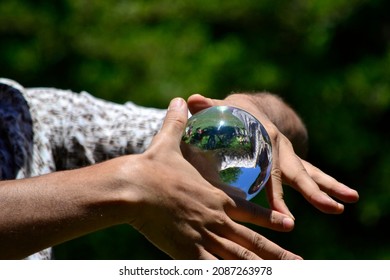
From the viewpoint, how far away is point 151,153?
1718mm

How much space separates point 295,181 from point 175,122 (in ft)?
1.16

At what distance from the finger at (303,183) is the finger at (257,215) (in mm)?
104

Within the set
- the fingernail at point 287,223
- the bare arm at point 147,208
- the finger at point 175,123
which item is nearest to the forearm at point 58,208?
the bare arm at point 147,208

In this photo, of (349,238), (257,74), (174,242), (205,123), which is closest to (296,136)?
(205,123)

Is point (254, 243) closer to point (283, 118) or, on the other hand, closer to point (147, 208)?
point (147, 208)

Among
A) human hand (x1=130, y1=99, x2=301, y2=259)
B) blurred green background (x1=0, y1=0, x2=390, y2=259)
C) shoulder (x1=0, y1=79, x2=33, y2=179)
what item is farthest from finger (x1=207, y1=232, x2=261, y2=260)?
blurred green background (x1=0, y1=0, x2=390, y2=259)

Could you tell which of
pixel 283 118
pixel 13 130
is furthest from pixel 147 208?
pixel 283 118

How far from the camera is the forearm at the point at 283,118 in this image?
2650 mm

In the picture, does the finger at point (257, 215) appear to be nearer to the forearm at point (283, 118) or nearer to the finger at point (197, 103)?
the finger at point (197, 103)

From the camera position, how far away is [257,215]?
5.95 feet

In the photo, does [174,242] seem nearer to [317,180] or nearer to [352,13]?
[317,180]

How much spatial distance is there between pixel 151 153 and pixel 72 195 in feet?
0.59

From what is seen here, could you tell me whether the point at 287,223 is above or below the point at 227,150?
below

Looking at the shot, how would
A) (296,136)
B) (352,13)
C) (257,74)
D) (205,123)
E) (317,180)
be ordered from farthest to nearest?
1. (352,13)
2. (257,74)
3. (296,136)
4. (317,180)
5. (205,123)
